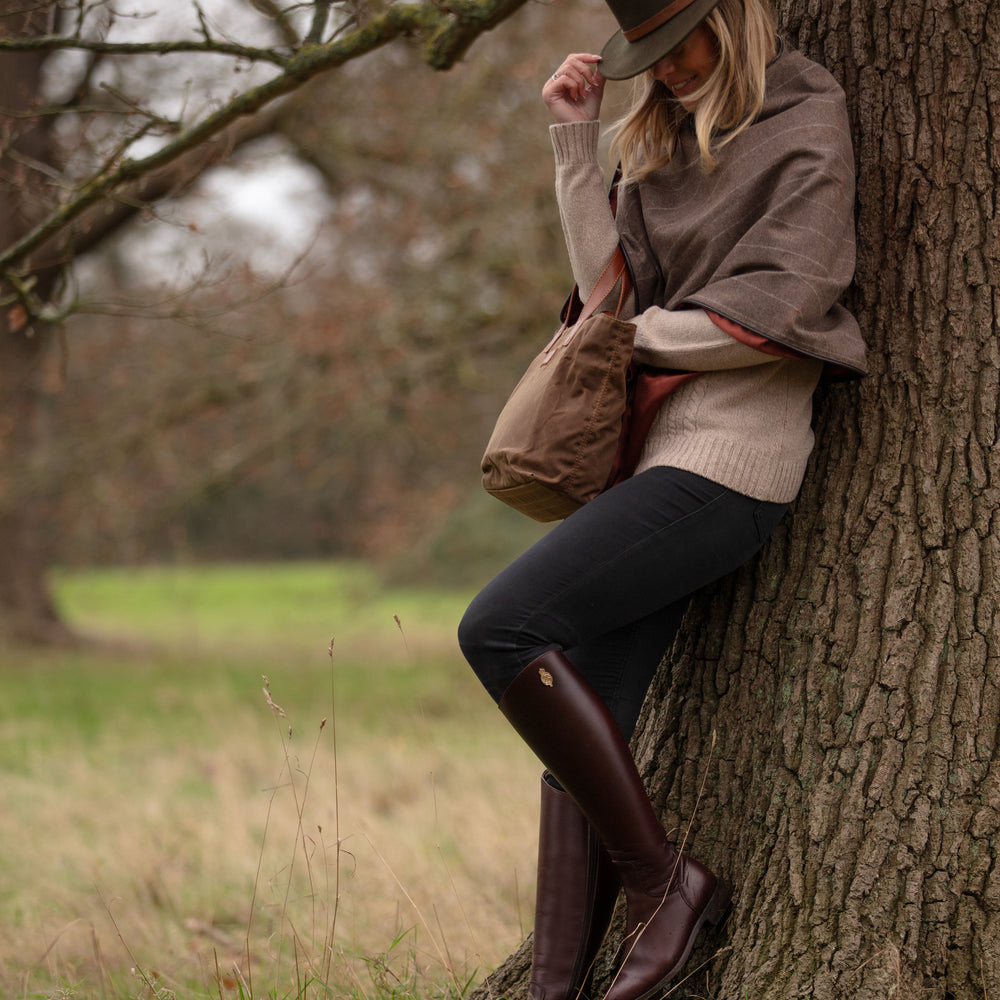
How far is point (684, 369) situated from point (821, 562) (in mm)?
452

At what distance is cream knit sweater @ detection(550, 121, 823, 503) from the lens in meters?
1.90

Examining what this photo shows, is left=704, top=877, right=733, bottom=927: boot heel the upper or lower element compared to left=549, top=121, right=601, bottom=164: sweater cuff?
lower

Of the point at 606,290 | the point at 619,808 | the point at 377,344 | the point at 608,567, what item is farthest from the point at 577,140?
the point at 377,344

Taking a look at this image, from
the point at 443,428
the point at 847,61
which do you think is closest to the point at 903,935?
the point at 847,61

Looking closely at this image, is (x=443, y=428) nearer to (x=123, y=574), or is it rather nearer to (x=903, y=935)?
(x=123, y=574)

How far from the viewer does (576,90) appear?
6.86 feet

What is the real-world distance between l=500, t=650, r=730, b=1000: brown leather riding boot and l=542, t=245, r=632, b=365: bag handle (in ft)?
1.87

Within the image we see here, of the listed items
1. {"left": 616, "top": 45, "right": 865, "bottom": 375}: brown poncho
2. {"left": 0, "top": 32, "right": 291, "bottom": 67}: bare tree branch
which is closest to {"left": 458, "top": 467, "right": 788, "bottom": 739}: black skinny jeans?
{"left": 616, "top": 45, "right": 865, "bottom": 375}: brown poncho

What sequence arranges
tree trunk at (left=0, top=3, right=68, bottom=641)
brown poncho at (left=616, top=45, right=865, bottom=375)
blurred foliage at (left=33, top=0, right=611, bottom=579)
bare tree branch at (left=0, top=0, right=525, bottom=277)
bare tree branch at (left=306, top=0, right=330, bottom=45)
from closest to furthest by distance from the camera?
brown poncho at (left=616, top=45, right=865, bottom=375)
bare tree branch at (left=0, top=0, right=525, bottom=277)
bare tree branch at (left=306, top=0, right=330, bottom=45)
blurred foliage at (left=33, top=0, right=611, bottom=579)
tree trunk at (left=0, top=3, right=68, bottom=641)

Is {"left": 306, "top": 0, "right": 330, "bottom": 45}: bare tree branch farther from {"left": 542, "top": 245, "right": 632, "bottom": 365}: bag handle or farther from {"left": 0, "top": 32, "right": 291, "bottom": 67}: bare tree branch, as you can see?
{"left": 542, "top": 245, "right": 632, "bottom": 365}: bag handle

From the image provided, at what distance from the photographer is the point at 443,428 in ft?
28.4

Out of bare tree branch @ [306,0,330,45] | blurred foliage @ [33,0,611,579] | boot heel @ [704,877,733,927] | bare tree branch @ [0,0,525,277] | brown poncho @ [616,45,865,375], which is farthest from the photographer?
blurred foliage @ [33,0,611,579]

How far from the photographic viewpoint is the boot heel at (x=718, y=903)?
6.61ft

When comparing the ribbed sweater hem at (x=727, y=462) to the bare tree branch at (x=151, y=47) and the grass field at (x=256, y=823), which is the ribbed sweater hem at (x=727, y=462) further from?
the bare tree branch at (x=151, y=47)
